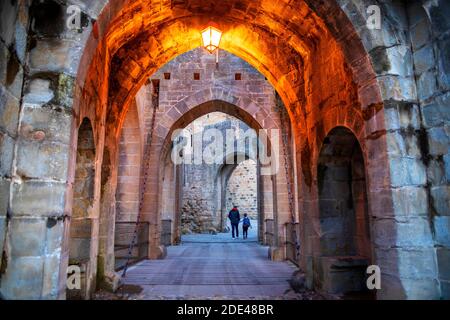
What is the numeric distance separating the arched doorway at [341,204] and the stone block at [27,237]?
3.19 m

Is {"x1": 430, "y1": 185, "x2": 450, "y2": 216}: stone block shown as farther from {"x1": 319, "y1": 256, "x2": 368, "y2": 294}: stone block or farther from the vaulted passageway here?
{"x1": 319, "y1": 256, "x2": 368, "y2": 294}: stone block

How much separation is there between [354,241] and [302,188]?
999 mm

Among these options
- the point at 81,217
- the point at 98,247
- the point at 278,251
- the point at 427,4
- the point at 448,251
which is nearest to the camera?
A: the point at 448,251

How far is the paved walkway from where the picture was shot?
4.48 metres

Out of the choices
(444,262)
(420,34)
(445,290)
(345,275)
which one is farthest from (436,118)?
(345,275)

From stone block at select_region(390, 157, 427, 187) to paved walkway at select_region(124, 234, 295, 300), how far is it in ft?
7.98

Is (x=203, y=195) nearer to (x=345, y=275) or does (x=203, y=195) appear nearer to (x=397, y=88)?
(x=345, y=275)

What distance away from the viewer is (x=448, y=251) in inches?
95.6

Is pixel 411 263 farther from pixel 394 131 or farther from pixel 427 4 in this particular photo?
pixel 427 4

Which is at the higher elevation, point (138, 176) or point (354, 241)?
point (138, 176)

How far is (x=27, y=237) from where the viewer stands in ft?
7.13

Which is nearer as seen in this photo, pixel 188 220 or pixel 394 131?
pixel 394 131

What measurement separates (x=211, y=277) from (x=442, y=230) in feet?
13.0

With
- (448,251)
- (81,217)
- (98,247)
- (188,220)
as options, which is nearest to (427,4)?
(448,251)
